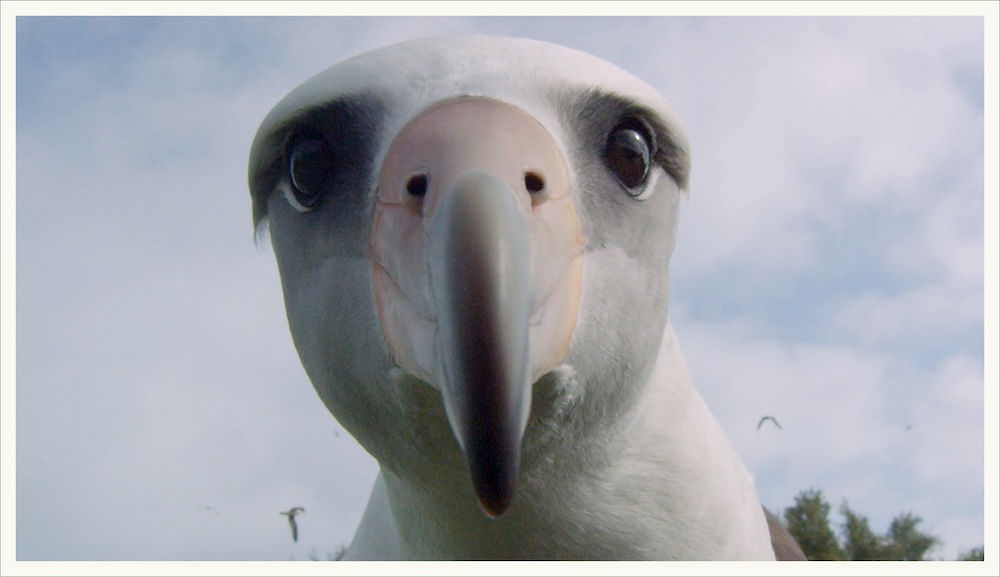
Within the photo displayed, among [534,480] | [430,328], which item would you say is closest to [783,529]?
[534,480]

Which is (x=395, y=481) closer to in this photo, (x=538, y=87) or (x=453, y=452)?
(x=453, y=452)

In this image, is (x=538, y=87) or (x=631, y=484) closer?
(x=538, y=87)

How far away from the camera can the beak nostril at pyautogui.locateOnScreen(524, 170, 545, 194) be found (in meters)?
1.83

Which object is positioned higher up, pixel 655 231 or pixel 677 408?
pixel 655 231

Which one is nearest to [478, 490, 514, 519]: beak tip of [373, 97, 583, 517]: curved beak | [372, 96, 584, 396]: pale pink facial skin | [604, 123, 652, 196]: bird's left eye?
[373, 97, 583, 517]: curved beak

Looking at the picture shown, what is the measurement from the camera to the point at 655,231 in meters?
2.35

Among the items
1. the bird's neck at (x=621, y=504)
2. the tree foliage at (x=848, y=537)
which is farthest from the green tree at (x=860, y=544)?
the bird's neck at (x=621, y=504)

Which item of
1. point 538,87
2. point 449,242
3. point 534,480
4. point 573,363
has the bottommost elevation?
point 534,480

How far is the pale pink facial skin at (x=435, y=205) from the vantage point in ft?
5.80

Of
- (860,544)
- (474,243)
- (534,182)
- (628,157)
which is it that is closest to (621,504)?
(628,157)

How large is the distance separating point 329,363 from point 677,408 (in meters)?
1.32

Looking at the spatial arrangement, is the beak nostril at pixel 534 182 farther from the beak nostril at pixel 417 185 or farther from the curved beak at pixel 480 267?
the beak nostril at pixel 417 185

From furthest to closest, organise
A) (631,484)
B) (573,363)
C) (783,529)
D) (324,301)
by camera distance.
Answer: (783,529) < (631,484) < (324,301) < (573,363)

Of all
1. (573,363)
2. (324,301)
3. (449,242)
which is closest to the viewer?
(449,242)
